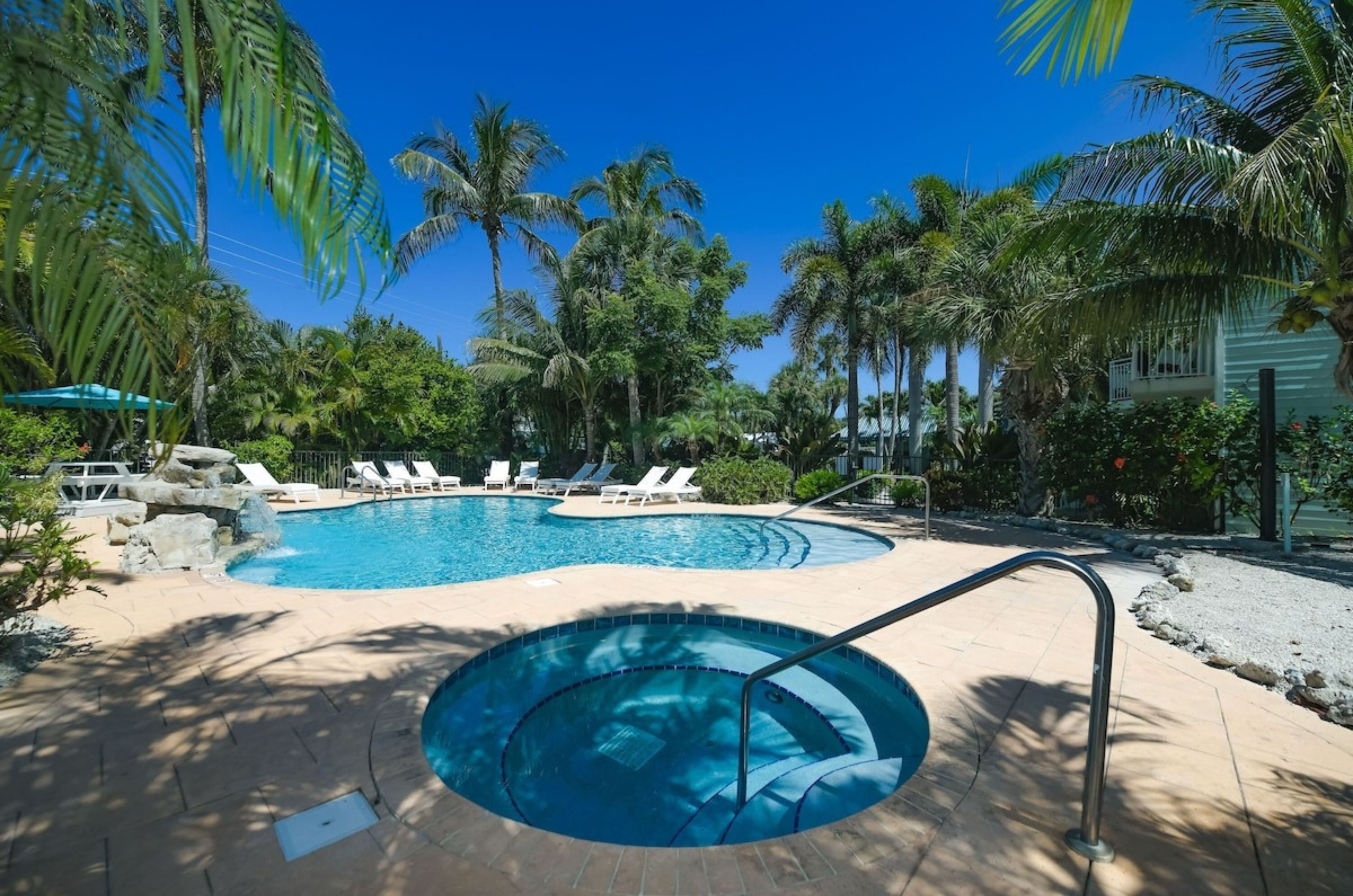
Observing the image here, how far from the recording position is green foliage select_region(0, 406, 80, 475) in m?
6.25

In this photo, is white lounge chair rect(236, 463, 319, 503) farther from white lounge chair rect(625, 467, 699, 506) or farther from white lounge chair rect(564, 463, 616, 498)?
white lounge chair rect(625, 467, 699, 506)

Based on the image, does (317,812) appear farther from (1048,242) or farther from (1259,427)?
(1259,427)

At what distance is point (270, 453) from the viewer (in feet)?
57.5

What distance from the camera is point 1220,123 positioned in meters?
7.18

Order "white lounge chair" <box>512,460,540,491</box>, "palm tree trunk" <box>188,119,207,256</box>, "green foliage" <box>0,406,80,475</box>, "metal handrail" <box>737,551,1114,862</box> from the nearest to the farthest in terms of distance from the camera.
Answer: "metal handrail" <box>737,551,1114,862</box> → "green foliage" <box>0,406,80,475</box> → "palm tree trunk" <box>188,119,207,256</box> → "white lounge chair" <box>512,460,540,491</box>

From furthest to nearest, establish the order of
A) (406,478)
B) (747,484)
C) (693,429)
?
(406,478), (693,429), (747,484)

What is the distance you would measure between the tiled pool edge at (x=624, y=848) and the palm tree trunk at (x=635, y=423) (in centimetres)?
1650

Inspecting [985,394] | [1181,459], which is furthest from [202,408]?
[985,394]

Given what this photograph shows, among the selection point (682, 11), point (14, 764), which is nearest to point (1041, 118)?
point (682, 11)

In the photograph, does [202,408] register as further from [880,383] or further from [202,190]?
[880,383]

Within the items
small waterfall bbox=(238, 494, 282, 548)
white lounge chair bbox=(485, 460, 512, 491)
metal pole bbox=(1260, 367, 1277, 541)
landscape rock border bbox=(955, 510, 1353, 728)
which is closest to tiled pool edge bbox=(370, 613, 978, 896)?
landscape rock border bbox=(955, 510, 1353, 728)

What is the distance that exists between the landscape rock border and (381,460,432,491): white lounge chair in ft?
59.9

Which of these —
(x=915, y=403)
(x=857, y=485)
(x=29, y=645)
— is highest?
(x=915, y=403)

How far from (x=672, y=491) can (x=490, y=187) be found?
14.6 meters
